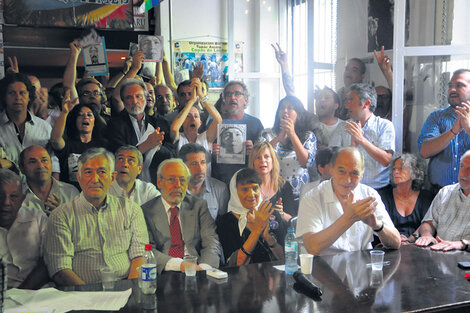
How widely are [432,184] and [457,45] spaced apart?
1.15 meters

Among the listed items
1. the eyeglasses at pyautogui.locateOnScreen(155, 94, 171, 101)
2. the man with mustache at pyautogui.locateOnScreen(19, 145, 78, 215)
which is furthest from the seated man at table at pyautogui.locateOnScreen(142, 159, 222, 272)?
the man with mustache at pyautogui.locateOnScreen(19, 145, 78, 215)

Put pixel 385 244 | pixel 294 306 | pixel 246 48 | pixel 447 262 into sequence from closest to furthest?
pixel 294 306
pixel 447 262
pixel 385 244
pixel 246 48

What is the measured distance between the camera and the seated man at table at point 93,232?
337 cm

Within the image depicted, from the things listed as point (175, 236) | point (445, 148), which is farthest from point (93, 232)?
point (445, 148)

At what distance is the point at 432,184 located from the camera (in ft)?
13.8

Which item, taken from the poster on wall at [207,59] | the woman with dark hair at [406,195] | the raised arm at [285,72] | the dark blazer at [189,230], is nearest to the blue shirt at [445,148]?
the woman with dark hair at [406,195]

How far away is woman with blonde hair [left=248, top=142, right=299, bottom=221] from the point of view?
3.95 metres

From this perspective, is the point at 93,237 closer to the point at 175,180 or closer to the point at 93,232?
the point at 93,232

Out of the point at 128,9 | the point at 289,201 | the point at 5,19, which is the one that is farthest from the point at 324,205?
the point at 5,19

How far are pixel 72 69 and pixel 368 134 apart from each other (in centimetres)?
235

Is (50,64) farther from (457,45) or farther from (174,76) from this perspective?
(457,45)

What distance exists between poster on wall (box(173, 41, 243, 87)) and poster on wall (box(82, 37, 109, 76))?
0.51 m

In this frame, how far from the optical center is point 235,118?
12.9 ft

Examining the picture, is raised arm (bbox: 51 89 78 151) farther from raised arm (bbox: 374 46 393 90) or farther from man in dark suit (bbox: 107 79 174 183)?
raised arm (bbox: 374 46 393 90)
